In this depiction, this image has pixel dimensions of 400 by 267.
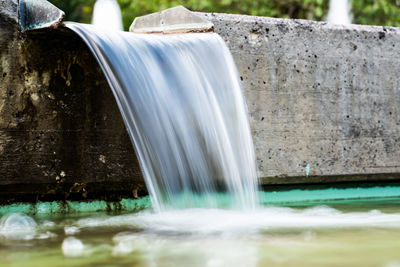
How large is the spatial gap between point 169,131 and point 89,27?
0.68m

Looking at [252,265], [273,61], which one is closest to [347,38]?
[273,61]

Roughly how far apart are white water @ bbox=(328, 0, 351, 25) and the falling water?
668 cm

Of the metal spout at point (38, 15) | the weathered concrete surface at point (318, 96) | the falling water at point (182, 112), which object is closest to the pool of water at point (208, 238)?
the falling water at point (182, 112)

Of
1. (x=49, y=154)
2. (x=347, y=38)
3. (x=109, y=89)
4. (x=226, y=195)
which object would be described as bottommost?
(x=226, y=195)

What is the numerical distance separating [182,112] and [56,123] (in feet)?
2.20

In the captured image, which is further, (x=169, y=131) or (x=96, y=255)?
(x=169, y=131)

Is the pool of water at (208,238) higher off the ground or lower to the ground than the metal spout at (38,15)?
lower

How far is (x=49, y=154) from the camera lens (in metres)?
2.90

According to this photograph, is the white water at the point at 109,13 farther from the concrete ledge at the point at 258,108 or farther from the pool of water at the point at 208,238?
the pool of water at the point at 208,238

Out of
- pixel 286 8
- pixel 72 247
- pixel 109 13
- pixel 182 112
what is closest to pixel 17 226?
pixel 72 247

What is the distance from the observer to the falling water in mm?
2855

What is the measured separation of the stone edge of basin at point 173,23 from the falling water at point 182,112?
106 mm

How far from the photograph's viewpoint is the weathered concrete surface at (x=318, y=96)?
3.38 meters

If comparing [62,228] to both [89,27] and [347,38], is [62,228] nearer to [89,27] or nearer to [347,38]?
[89,27]
